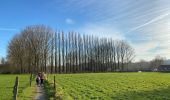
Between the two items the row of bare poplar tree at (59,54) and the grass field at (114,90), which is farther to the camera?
the row of bare poplar tree at (59,54)

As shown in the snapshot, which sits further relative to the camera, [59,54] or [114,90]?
[59,54]

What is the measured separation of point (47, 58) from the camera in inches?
4203

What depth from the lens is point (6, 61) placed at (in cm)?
11606

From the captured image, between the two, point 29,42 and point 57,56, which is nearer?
point 29,42

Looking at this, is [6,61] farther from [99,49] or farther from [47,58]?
[99,49]

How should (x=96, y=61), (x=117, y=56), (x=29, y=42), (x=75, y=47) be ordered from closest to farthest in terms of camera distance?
(x=29, y=42) → (x=75, y=47) → (x=96, y=61) → (x=117, y=56)

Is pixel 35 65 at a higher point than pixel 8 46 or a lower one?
lower

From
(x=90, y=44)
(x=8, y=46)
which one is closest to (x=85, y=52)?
(x=90, y=44)

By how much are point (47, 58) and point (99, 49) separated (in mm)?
41433

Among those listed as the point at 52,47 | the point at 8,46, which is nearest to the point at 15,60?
the point at 8,46

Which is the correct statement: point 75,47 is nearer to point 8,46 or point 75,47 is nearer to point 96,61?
point 96,61

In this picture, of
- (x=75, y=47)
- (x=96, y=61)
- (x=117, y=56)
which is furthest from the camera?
(x=117, y=56)

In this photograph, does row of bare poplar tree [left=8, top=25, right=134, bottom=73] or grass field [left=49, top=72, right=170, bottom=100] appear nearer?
grass field [left=49, top=72, right=170, bottom=100]

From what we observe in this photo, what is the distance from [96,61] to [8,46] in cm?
4671
